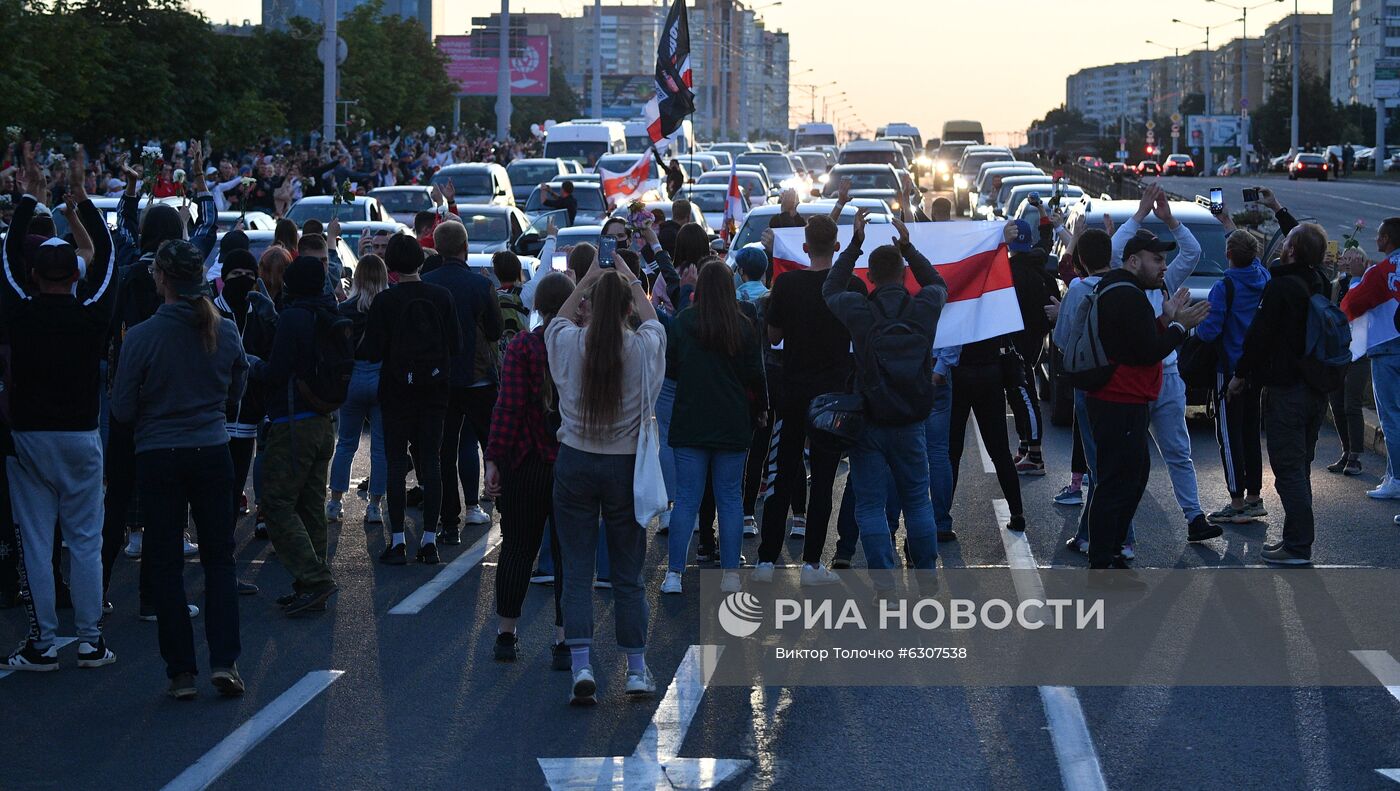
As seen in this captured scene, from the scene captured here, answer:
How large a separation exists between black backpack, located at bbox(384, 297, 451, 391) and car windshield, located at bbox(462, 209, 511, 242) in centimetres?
1474

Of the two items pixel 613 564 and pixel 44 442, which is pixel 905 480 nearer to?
pixel 613 564

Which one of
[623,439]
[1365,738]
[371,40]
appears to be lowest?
[1365,738]

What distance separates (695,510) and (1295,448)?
3362 millimetres

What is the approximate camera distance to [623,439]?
23.3ft

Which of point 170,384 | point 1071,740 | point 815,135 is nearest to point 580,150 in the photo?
point 815,135

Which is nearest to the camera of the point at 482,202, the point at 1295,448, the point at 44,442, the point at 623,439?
the point at 623,439

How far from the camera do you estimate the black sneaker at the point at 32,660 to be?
7.86 metres

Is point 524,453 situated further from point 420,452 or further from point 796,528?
point 796,528

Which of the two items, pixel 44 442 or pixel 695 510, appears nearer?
pixel 44 442

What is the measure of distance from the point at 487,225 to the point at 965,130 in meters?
53.1

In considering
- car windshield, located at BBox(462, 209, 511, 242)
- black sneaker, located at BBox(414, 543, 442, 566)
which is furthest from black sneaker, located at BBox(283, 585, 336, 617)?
car windshield, located at BBox(462, 209, 511, 242)

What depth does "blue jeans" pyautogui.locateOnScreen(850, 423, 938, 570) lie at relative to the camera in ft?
29.3

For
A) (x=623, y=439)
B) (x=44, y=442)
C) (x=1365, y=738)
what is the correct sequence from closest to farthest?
1. (x=1365, y=738)
2. (x=623, y=439)
3. (x=44, y=442)

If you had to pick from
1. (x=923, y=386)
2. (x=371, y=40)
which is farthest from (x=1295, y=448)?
(x=371, y=40)
